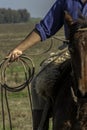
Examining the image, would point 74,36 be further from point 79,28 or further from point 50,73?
point 50,73

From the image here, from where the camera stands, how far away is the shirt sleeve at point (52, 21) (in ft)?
21.4

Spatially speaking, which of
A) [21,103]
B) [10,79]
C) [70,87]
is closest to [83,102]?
[70,87]

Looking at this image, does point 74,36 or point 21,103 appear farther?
point 21,103

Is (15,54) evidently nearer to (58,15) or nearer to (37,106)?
(58,15)

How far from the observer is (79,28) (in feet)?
19.3

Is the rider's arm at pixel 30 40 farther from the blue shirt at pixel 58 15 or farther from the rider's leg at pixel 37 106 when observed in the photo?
the rider's leg at pixel 37 106

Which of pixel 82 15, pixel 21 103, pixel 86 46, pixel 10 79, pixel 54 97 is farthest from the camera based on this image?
pixel 10 79

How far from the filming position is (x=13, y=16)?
349 ft

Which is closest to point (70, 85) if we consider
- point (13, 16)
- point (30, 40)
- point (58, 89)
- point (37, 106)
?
point (58, 89)

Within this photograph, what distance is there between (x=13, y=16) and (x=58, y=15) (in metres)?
100

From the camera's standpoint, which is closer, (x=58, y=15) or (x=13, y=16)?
(x=58, y=15)

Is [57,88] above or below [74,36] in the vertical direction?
below

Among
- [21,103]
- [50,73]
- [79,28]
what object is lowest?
[21,103]

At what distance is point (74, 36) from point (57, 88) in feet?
3.75
